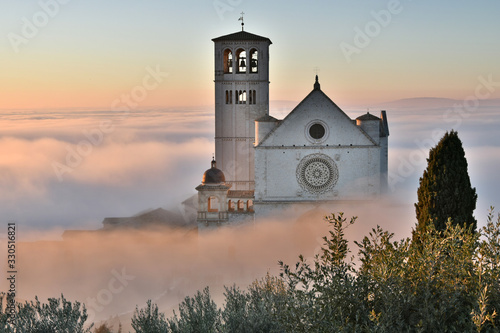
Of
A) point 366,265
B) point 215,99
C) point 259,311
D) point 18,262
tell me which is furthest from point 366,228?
point 366,265

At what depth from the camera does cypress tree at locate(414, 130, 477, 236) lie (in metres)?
22.9

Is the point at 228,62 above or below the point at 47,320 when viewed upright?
above

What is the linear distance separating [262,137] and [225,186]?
3.33m

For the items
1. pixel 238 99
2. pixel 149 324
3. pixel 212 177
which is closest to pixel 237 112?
pixel 238 99

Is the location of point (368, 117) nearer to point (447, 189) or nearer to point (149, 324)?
point (447, 189)

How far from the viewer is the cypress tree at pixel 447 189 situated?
75.1 ft

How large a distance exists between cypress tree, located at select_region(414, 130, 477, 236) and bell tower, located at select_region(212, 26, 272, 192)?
25844 millimetres

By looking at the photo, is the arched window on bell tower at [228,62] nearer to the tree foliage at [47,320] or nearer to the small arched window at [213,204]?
the small arched window at [213,204]

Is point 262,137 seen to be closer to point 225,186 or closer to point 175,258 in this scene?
point 225,186

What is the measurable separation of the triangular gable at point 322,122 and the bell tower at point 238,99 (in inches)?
232

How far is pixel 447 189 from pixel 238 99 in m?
27.3

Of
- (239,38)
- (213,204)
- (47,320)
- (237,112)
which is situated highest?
(239,38)

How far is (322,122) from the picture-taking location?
42938 mm

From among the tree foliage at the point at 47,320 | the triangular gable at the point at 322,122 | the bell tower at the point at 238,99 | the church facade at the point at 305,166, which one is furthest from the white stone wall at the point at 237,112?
the tree foliage at the point at 47,320
